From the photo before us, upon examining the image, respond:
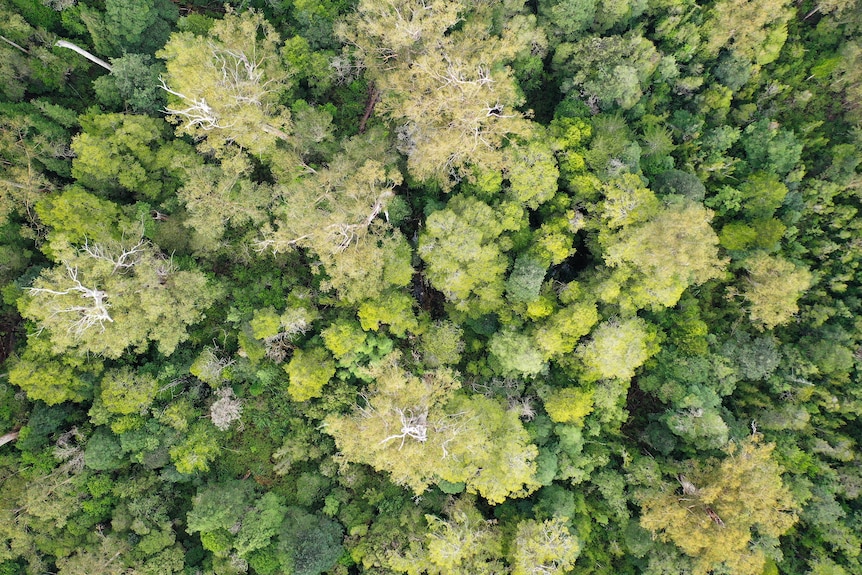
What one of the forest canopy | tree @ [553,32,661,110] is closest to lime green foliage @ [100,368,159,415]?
the forest canopy

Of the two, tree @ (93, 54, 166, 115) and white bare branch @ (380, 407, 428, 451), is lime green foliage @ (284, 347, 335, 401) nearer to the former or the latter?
white bare branch @ (380, 407, 428, 451)

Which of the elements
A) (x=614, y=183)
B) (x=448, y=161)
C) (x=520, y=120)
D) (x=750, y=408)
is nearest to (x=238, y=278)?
(x=448, y=161)

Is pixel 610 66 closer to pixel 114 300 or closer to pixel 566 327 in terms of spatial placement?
pixel 566 327

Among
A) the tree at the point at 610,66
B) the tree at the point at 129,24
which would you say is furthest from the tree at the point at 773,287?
the tree at the point at 129,24

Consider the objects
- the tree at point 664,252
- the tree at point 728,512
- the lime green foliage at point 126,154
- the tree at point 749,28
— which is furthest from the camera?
the tree at point 749,28

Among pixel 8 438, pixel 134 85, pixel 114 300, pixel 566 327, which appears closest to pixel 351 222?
pixel 566 327

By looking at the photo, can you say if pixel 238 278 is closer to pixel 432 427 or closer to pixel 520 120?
pixel 432 427

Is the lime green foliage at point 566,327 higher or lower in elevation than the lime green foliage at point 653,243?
lower

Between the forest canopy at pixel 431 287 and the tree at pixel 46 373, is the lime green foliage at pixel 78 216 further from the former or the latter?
the tree at pixel 46 373
